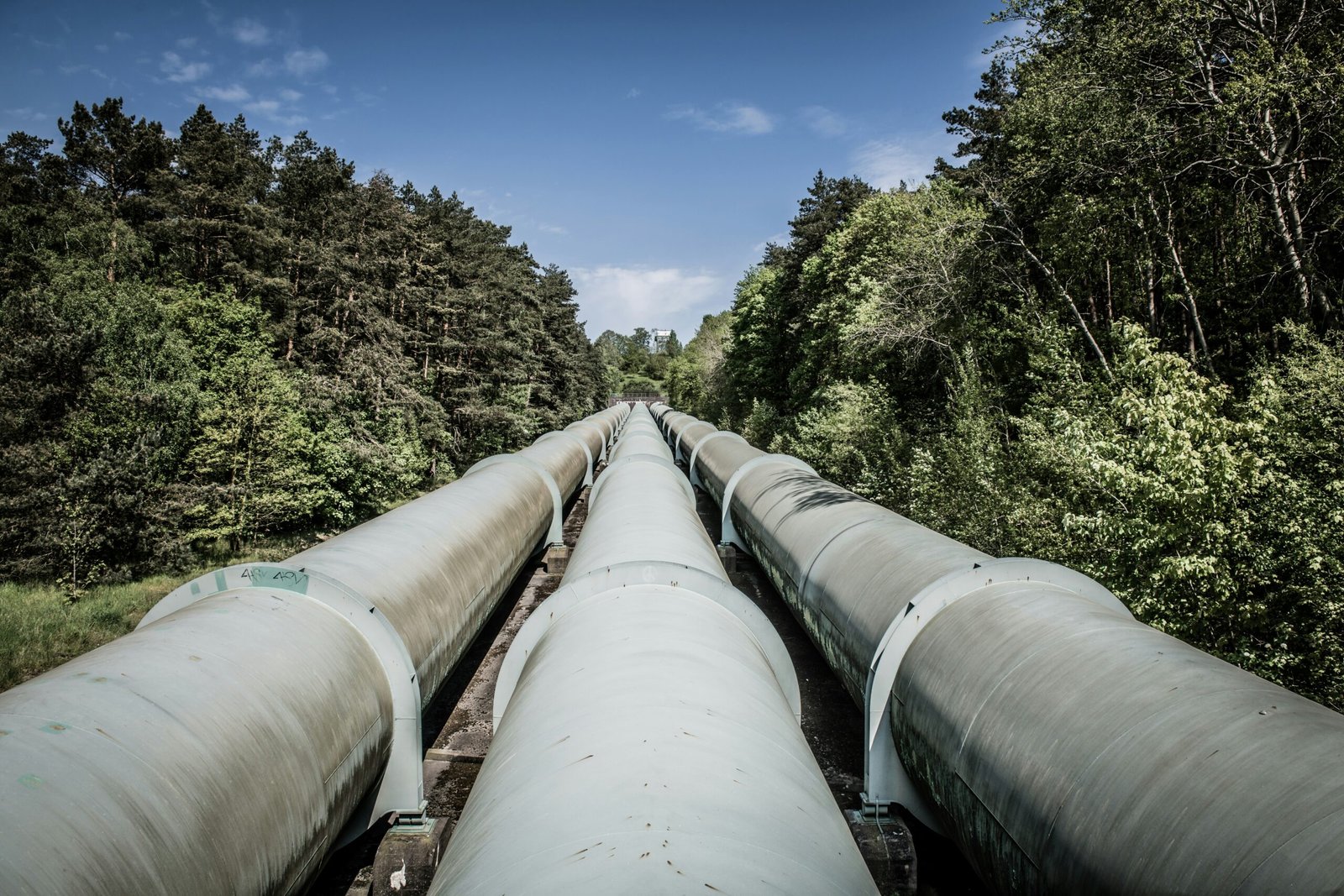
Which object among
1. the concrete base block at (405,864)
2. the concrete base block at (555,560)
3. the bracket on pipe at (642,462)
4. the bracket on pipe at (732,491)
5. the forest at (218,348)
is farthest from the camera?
the forest at (218,348)

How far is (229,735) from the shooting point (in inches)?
122

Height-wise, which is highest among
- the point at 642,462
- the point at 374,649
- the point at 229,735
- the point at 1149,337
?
the point at 1149,337

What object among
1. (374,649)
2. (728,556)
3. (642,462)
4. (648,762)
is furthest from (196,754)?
(728,556)

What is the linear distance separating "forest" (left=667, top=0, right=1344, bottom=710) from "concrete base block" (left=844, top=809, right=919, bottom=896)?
4210 millimetres

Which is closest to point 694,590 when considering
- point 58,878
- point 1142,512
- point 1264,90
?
point 58,878

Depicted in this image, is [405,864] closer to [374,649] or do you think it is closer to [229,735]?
[374,649]

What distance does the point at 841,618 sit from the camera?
585cm

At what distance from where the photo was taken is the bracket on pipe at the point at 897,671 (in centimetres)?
442

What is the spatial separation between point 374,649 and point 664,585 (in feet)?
7.06

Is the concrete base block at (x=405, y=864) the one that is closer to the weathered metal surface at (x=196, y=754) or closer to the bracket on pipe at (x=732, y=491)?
the weathered metal surface at (x=196, y=754)

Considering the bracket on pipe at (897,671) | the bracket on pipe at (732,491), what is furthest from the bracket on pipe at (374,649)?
the bracket on pipe at (732,491)

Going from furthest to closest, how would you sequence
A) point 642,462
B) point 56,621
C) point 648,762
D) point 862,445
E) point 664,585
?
point 862,445
point 56,621
point 642,462
point 664,585
point 648,762

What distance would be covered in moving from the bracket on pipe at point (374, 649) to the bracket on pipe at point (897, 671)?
327 cm

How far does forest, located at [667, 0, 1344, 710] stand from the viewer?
656cm
